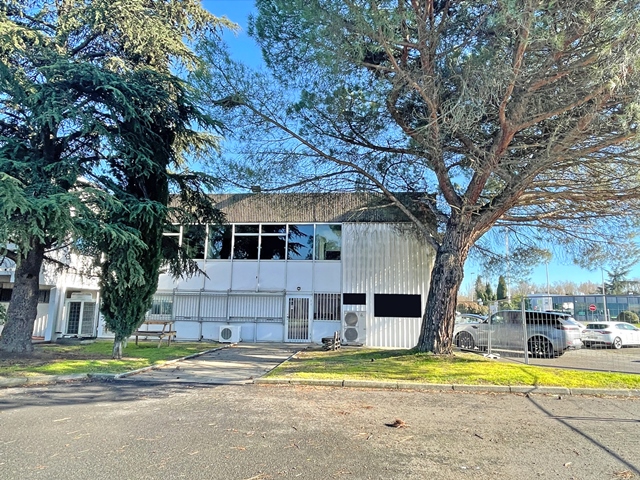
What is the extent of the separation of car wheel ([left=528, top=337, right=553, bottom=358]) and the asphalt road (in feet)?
14.3

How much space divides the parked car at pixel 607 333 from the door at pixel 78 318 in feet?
65.0

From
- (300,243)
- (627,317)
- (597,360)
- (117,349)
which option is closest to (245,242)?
(300,243)

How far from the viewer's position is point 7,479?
3.60 m

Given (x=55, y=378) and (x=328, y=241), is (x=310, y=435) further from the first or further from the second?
(x=328, y=241)

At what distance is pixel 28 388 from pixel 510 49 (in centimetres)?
1137

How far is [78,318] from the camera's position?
18.8 metres

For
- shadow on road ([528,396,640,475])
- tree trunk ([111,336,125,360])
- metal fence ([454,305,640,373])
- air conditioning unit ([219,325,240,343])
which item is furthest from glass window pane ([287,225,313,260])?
shadow on road ([528,396,640,475])

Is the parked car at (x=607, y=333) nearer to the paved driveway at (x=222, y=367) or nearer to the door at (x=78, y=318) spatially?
the paved driveway at (x=222, y=367)

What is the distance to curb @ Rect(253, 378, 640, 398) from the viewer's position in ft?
25.5

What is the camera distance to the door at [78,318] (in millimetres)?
18641

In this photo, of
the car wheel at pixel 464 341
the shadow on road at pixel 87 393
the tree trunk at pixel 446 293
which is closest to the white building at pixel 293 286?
the car wheel at pixel 464 341

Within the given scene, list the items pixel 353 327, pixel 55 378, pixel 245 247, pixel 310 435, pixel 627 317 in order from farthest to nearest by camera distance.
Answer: pixel 245 247 < pixel 353 327 < pixel 627 317 < pixel 55 378 < pixel 310 435

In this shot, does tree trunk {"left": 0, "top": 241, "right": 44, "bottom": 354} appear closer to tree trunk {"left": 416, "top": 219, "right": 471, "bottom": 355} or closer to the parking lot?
tree trunk {"left": 416, "top": 219, "right": 471, "bottom": 355}

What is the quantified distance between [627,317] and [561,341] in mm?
1827
